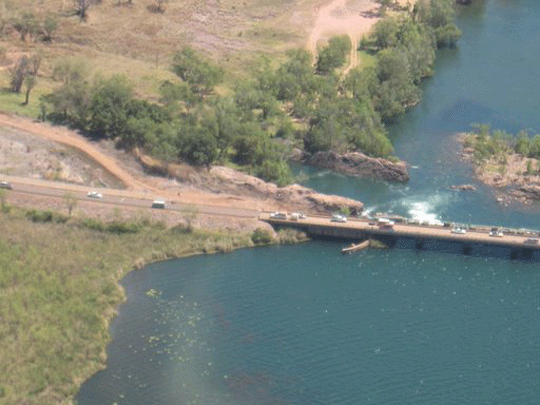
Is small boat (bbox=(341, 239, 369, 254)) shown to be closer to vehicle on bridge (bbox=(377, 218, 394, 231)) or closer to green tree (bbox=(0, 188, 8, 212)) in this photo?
vehicle on bridge (bbox=(377, 218, 394, 231))

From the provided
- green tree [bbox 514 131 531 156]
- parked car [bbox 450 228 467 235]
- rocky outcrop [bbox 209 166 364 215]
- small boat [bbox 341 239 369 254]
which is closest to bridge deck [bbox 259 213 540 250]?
parked car [bbox 450 228 467 235]

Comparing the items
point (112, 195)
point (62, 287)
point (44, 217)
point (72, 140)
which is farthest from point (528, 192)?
point (62, 287)

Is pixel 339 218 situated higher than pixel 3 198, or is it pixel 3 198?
pixel 339 218

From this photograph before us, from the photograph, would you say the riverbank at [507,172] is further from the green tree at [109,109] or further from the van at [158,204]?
the green tree at [109,109]

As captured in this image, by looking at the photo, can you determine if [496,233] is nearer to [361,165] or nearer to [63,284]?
[361,165]

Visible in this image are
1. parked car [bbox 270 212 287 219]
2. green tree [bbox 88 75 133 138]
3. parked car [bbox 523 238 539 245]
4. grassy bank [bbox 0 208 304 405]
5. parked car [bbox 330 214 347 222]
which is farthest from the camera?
green tree [bbox 88 75 133 138]

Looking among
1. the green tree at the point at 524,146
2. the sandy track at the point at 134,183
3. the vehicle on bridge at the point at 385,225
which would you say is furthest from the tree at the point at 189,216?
the green tree at the point at 524,146

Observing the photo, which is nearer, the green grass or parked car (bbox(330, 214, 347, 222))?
the green grass
